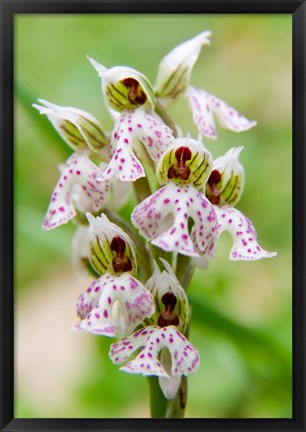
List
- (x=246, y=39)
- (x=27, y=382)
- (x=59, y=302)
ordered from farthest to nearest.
A: 1. (x=246, y=39)
2. (x=59, y=302)
3. (x=27, y=382)

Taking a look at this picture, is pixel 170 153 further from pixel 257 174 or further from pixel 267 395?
pixel 257 174

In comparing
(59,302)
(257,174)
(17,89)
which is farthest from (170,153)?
(59,302)

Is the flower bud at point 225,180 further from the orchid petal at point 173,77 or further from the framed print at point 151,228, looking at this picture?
the orchid petal at point 173,77

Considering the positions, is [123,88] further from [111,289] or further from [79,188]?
[111,289]

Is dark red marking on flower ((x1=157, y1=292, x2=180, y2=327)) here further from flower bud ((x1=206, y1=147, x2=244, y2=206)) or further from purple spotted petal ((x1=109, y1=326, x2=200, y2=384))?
flower bud ((x1=206, y1=147, x2=244, y2=206))

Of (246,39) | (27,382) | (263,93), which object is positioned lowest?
(27,382)

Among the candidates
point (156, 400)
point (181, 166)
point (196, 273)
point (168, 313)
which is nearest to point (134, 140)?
point (181, 166)

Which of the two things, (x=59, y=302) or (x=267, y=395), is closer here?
(x=267, y=395)
